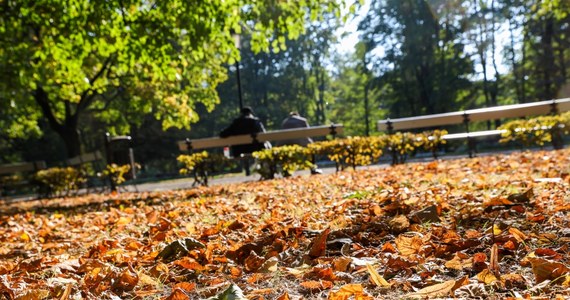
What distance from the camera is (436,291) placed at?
1646 millimetres

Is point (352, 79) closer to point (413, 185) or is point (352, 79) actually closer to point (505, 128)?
point (505, 128)

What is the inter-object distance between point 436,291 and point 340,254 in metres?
0.81

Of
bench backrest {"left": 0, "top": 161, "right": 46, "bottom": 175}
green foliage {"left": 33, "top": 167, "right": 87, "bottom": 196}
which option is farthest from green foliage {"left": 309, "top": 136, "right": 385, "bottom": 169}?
bench backrest {"left": 0, "top": 161, "right": 46, "bottom": 175}

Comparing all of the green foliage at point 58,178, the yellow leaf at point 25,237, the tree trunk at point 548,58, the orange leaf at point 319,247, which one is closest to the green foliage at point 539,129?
the orange leaf at point 319,247

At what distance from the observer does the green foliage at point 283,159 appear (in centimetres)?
951

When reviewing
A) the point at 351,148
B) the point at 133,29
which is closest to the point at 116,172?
the point at 133,29

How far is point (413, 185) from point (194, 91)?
1457 cm

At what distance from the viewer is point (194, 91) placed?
59.3ft

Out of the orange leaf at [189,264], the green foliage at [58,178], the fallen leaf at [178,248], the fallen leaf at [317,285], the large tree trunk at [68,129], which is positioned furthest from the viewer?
the large tree trunk at [68,129]

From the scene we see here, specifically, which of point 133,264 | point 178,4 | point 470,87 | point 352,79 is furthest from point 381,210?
point 352,79

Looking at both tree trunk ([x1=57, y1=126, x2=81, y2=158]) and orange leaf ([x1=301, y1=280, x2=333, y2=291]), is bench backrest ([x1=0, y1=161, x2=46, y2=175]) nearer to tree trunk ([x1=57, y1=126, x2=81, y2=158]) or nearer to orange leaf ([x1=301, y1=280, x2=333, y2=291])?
tree trunk ([x1=57, y1=126, x2=81, y2=158])

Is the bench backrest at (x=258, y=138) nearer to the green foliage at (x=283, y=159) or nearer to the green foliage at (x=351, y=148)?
the green foliage at (x=351, y=148)

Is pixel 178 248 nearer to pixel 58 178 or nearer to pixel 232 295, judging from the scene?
pixel 232 295

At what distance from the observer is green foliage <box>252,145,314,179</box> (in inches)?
375
